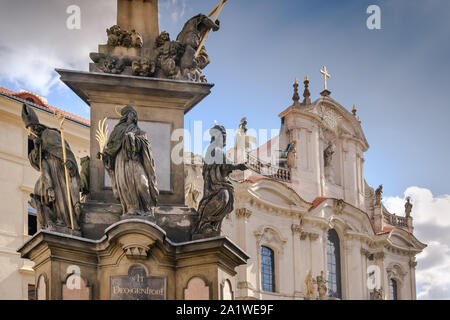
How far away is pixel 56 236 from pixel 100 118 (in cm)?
199

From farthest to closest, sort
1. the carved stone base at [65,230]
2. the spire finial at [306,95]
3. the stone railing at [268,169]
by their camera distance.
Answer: the spire finial at [306,95], the stone railing at [268,169], the carved stone base at [65,230]

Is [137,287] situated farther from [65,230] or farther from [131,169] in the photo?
[131,169]

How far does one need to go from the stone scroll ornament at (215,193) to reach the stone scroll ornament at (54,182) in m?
1.50

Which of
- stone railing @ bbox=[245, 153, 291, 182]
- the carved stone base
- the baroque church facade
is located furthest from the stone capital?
the carved stone base

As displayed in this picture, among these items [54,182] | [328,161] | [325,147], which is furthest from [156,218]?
[325,147]

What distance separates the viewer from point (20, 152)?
29.2 meters

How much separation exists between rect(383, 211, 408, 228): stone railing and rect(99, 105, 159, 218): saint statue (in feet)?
120

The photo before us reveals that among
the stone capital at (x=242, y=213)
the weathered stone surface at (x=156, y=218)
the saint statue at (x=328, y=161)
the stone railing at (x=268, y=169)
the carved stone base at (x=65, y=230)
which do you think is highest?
the saint statue at (x=328, y=161)

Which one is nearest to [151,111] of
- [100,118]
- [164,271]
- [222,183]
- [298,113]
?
[100,118]

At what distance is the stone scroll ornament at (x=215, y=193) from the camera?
34.2 ft

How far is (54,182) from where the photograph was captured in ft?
33.7

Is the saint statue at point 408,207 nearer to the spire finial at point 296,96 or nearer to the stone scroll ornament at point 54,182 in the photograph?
the spire finial at point 296,96

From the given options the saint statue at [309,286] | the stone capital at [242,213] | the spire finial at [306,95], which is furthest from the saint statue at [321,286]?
the spire finial at [306,95]

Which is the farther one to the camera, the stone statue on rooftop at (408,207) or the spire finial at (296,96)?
the stone statue on rooftop at (408,207)
